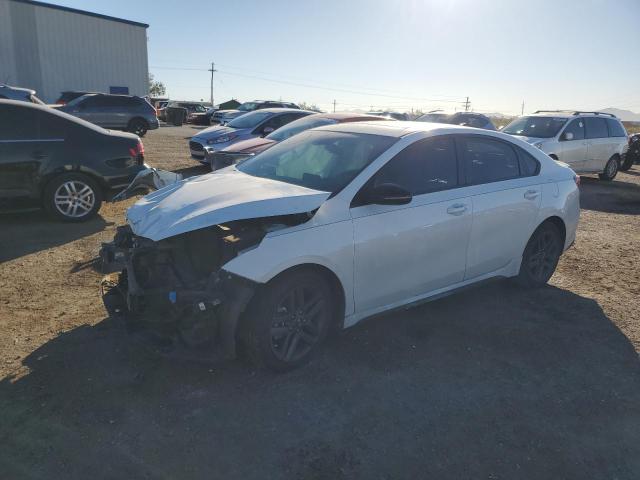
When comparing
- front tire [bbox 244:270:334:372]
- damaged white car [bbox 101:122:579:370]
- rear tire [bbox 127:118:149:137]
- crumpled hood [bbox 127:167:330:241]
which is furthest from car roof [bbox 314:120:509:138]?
rear tire [bbox 127:118:149:137]

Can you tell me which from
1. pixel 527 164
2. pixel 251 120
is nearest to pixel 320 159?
pixel 527 164

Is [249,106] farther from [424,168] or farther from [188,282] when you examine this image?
[188,282]

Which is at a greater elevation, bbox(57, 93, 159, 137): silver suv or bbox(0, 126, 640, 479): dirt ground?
bbox(57, 93, 159, 137): silver suv

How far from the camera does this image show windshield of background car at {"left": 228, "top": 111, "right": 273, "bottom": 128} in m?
12.5

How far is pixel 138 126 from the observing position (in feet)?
72.2

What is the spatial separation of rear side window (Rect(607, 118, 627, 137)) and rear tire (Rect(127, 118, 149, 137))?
17.7 metres

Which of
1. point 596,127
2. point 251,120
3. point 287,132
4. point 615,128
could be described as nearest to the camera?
point 287,132

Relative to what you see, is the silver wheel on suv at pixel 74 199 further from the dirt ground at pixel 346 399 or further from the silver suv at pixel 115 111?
the silver suv at pixel 115 111

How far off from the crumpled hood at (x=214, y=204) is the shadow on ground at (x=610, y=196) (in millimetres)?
8474

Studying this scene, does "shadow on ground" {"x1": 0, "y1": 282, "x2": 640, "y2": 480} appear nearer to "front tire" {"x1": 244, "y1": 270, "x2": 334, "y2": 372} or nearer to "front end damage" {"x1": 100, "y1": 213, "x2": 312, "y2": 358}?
"front tire" {"x1": 244, "y1": 270, "x2": 334, "y2": 372}

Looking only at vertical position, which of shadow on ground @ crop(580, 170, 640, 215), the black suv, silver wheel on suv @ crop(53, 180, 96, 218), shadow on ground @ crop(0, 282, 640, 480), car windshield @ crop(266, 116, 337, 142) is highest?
car windshield @ crop(266, 116, 337, 142)

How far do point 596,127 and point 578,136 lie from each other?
3.55 ft

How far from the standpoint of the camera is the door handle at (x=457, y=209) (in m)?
4.12

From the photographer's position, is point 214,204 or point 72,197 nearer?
point 214,204
